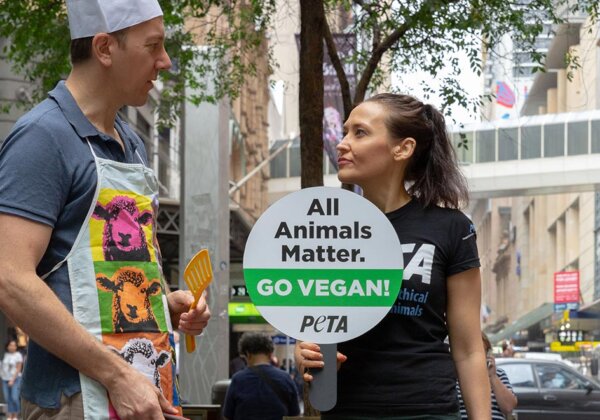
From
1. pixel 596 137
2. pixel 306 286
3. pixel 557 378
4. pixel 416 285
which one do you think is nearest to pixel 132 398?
pixel 306 286

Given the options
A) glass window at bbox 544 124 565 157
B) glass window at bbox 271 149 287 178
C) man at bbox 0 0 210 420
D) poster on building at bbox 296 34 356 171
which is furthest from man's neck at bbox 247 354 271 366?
glass window at bbox 544 124 565 157

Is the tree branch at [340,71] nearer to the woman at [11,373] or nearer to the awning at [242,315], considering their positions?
the woman at [11,373]

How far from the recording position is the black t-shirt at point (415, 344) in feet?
12.4

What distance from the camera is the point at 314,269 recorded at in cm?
387

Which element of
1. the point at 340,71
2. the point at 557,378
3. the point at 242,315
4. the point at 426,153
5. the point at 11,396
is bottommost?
the point at 242,315

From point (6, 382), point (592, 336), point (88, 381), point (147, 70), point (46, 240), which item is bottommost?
point (592, 336)

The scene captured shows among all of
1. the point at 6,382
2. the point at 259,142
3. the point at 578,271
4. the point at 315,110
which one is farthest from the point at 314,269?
the point at 578,271

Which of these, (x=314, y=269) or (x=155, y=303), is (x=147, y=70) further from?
(x=314, y=269)

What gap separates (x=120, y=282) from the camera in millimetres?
2895

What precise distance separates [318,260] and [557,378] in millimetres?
18134

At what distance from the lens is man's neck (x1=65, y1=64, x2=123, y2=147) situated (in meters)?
3.04

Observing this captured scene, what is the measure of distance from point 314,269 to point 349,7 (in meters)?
11.0

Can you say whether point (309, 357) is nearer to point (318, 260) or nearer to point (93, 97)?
point (318, 260)

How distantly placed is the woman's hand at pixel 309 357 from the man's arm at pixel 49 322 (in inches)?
38.5
